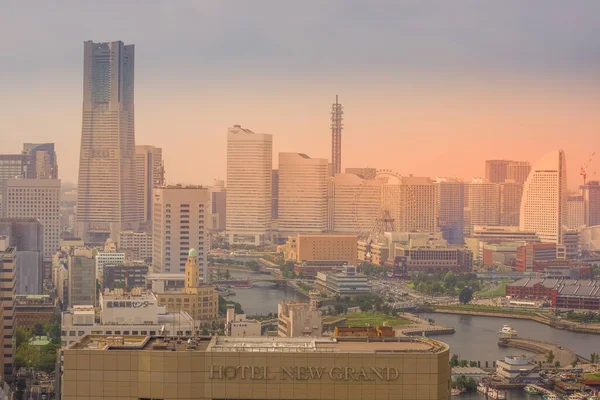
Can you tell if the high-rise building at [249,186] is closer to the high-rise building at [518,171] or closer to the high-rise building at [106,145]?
the high-rise building at [106,145]

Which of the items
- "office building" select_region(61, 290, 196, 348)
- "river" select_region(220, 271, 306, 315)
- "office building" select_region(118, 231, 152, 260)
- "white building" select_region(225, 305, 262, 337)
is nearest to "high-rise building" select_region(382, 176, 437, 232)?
"office building" select_region(118, 231, 152, 260)

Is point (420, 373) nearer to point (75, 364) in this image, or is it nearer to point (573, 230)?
point (75, 364)

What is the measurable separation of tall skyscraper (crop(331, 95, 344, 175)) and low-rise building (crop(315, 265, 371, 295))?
589 centimetres

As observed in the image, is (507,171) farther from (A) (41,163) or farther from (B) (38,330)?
(B) (38,330)

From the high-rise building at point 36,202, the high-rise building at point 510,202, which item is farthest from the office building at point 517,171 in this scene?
the high-rise building at point 36,202

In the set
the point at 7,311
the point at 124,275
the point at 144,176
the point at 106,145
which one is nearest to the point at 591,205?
the point at 144,176

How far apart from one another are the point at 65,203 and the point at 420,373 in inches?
877

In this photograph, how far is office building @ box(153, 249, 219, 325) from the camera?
13367 millimetres

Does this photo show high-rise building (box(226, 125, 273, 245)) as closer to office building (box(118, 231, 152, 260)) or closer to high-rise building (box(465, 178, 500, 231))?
high-rise building (box(465, 178, 500, 231))

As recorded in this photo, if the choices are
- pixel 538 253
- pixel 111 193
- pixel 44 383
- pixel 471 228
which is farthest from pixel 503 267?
pixel 44 383

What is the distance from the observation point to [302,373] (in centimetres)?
362

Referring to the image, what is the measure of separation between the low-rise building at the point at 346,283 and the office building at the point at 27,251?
436 cm

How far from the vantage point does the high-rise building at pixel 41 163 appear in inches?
959

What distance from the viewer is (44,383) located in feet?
28.7
